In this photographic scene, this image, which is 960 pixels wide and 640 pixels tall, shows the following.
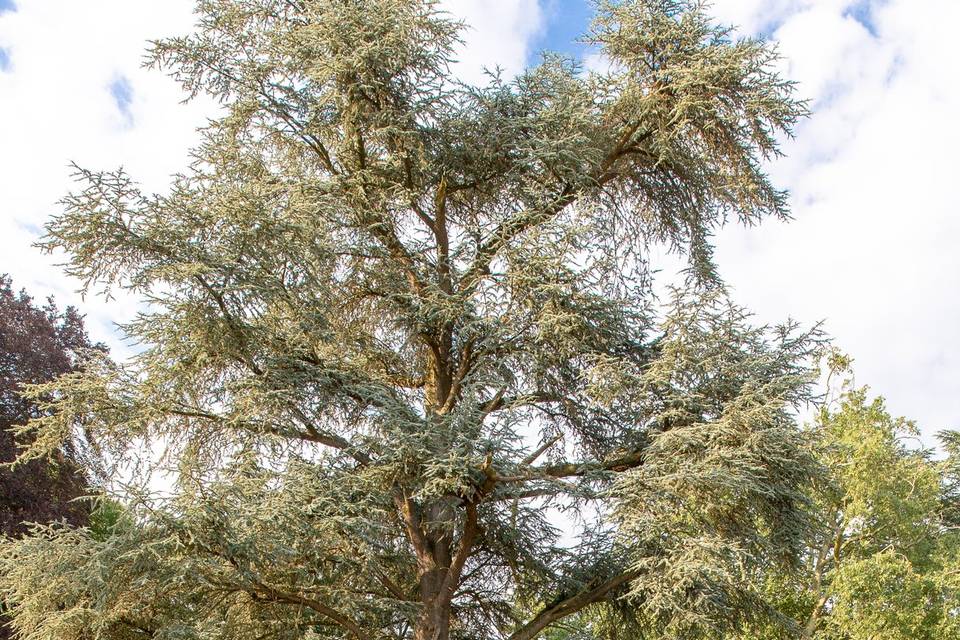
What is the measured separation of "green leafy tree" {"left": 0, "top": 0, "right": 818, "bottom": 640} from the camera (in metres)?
7.71

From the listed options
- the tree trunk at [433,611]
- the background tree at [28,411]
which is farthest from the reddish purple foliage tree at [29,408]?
the tree trunk at [433,611]

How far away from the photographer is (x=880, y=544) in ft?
52.3

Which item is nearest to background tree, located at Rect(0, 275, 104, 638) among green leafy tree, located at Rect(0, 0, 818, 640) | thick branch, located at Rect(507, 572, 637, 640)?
green leafy tree, located at Rect(0, 0, 818, 640)

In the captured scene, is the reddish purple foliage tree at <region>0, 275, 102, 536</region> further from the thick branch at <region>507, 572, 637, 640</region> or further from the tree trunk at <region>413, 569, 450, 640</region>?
the thick branch at <region>507, 572, 637, 640</region>

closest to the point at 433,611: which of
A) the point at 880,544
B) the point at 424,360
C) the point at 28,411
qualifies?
the point at 424,360

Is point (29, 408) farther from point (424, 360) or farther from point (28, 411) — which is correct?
point (424, 360)

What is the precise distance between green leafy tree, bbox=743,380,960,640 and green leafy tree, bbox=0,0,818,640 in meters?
5.60

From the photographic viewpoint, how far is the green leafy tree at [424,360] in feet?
25.3

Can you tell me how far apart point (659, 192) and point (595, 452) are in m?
3.88

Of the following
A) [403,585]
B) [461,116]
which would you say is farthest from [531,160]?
[403,585]

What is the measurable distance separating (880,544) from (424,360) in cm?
1046

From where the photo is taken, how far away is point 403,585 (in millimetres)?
9852

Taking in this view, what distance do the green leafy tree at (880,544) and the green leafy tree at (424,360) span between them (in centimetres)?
560

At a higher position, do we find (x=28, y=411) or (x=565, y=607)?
(x=28, y=411)
